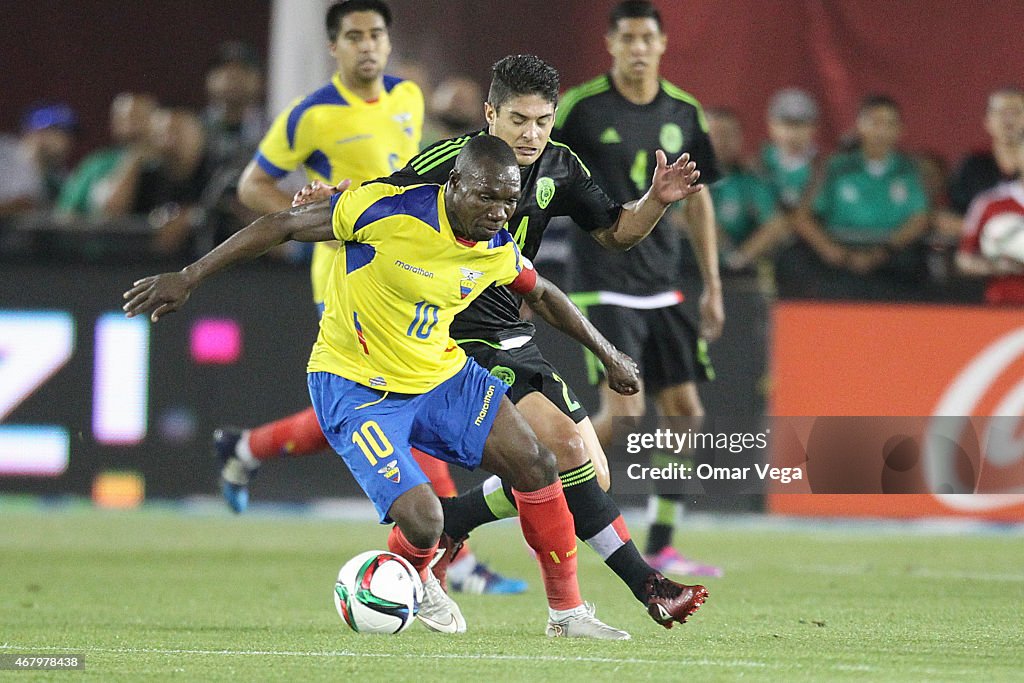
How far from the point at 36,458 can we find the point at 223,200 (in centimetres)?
198

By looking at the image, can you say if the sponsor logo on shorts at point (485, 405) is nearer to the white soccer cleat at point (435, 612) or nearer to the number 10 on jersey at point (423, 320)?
the number 10 on jersey at point (423, 320)

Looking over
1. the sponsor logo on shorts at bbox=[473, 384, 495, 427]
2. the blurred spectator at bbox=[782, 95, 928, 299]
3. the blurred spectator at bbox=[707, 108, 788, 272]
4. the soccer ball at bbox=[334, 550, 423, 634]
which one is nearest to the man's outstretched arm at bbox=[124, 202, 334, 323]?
the sponsor logo on shorts at bbox=[473, 384, 495, 427]

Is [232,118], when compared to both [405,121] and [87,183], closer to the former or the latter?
[87,183]

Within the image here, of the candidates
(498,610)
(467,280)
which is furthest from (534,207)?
(498,610)

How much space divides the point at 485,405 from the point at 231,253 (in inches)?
39.0

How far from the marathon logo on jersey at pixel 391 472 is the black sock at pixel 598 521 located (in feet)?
2.12

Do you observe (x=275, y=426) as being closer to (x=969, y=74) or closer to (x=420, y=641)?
(x=420, y=641)

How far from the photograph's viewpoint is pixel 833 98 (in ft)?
38.7

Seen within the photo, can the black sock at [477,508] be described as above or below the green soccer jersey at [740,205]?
below

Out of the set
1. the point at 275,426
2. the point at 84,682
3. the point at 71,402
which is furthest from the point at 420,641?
the point at 71,402

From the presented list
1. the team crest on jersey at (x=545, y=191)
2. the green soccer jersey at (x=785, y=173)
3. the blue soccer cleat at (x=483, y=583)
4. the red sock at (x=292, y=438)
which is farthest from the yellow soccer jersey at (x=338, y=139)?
the green soccer jersey at (x=785, y=173)

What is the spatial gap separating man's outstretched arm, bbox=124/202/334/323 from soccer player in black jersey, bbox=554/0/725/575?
2688 mm

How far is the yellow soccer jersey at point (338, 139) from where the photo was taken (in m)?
8.27

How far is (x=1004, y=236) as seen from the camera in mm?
10719
